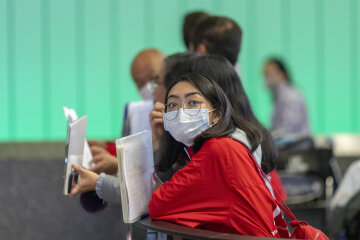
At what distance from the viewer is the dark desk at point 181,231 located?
228 cm

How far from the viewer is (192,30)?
3.75 metres

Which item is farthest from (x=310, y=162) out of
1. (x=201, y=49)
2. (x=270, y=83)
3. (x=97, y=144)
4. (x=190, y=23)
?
(x=97, y=144)

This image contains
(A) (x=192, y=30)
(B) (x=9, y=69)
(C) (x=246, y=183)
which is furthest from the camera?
(B) (x=9, y=69)

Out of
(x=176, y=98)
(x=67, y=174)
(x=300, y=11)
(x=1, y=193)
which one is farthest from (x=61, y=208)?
(x=300, y=11)

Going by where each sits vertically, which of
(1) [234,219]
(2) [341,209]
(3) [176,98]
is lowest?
(2) [341,209]

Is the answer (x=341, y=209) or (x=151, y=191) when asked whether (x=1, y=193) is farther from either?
(x=341, y=209)

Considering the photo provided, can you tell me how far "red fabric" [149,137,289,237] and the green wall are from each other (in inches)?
140

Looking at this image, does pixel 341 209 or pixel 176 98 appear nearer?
pixel 176 98

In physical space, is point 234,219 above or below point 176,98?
below

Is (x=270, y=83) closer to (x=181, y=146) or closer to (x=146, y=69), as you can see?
(x=146, y=69)

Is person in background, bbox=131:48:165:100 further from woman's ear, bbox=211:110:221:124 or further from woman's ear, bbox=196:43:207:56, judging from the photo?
woman's ear, bbox=211:110:221:124

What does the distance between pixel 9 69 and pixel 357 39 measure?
337cm

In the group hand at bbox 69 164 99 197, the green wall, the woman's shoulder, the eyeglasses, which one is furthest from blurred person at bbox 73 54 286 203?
the green wall

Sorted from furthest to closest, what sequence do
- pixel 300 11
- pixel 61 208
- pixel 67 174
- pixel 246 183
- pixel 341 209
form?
1. pixel 300 11
2. pixel 341 209
3. pixel 61 208
4. pixel 67 174
5. pixel 246 183
